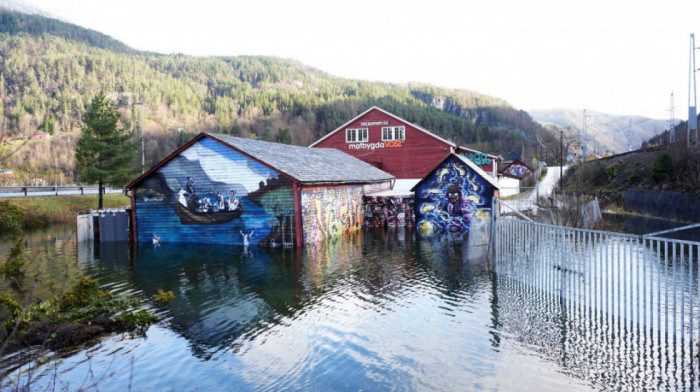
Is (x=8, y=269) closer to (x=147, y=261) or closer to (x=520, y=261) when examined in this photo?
(x=147, y=261)

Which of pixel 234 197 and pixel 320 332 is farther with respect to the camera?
pixel 234 197

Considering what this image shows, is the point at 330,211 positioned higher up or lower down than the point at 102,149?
lower down

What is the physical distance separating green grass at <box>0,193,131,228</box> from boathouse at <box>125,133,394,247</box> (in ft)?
44.0

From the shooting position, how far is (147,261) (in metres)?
17.0

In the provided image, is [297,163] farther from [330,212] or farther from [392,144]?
[392,144]

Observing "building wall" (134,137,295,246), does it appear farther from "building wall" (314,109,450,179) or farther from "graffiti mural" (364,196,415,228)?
"building wall" (314,109,450,179)

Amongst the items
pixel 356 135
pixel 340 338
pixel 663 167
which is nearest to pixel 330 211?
pixel 340 338

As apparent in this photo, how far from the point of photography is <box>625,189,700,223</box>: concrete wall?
24.1 metres

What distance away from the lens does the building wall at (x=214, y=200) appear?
19.6 meters

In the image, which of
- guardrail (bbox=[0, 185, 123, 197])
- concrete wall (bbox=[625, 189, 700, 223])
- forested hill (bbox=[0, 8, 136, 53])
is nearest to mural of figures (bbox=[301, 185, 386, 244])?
concrete wall (bbox=[625, 189, 700, 223])

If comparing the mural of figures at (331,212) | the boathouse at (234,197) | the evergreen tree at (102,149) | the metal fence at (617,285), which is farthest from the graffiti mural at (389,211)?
the evergreen tree at (102,149)

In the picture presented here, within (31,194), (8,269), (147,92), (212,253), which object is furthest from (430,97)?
(8,269)

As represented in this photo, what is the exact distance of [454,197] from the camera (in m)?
23.7

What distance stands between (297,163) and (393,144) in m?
16.6
